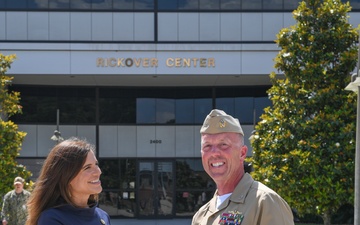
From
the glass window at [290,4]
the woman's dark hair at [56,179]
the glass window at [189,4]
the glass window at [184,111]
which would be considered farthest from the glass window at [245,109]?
the woman's dark hair at [56,179]

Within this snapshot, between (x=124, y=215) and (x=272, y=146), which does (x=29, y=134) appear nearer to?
(x=124, y=215)

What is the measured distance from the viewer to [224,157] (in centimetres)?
361

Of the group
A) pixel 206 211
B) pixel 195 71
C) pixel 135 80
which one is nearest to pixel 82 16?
pixel 135 80

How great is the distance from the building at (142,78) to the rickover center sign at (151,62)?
4 cm

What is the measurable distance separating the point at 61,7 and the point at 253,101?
31.3 feet

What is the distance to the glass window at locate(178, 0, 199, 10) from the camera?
2667 centimetres

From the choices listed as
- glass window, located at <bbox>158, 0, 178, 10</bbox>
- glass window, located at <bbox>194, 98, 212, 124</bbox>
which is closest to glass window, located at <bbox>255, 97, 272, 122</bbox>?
glass window, located at <bbox>194, 98, 212, 124</bbox>

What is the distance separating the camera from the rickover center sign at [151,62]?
84.1 ft

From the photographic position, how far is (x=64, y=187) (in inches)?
143

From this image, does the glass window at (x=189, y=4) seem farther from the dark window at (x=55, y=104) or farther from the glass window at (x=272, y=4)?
the dark window at (x=55, y=104)

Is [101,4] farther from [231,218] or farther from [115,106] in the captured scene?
[231,218]

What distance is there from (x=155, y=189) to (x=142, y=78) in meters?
5.19

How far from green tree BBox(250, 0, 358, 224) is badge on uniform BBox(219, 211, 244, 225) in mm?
11023

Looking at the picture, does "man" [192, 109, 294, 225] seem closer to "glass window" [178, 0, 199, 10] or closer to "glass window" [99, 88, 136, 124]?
"glass window" [178, 0, 199, 10]
